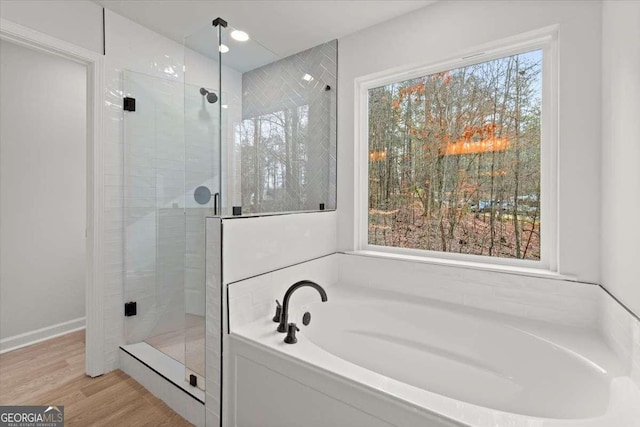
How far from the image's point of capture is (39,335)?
8.81ft

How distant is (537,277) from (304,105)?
76.2 inches

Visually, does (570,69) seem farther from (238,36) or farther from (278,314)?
(278,314)

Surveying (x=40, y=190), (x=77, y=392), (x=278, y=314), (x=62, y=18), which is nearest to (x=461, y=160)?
(x=278, y=314)

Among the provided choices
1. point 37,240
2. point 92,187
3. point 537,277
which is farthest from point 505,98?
point 37,240

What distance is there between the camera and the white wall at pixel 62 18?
1.76m

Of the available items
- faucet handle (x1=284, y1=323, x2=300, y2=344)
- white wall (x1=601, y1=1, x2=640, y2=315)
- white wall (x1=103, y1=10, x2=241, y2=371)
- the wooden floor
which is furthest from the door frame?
white wall (x1=601, y1=1, x2=640, y2=315)

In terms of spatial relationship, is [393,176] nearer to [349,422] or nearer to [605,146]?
[605,146]

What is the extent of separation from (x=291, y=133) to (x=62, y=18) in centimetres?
160

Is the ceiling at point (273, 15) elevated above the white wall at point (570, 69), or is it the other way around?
the ceiling at point (273, 15)

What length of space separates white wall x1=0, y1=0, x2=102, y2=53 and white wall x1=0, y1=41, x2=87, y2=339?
913 mm

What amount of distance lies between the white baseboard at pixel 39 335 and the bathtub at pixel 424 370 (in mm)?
2307

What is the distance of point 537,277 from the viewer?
5.59 feet

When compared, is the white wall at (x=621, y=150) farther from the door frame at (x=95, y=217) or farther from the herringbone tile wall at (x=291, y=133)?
the door frame at (x=95, y=217)

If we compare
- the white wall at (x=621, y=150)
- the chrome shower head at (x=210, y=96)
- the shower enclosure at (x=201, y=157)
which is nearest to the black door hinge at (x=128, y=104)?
the shower enclosure at (x=201, y=157)
